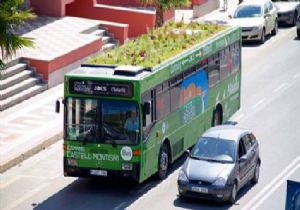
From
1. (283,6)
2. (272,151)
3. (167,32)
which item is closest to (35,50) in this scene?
(167,32)

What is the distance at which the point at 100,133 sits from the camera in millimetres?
23766

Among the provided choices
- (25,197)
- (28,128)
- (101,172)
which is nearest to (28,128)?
(28,128)

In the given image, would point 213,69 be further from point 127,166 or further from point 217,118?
point 127,166

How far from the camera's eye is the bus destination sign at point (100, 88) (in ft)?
76.8

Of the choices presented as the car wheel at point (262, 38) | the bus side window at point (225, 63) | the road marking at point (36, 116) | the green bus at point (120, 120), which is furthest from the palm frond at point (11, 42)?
the car wheel at point (262, 38)

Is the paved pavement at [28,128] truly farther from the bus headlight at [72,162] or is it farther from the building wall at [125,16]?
the building wall at [125,16]

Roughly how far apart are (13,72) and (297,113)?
31.9ft

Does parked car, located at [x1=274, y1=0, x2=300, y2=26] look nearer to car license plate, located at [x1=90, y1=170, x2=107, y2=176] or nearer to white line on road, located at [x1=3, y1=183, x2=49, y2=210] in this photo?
white line on road, located at [x1=3, y1=183, x2=49, y2=210]

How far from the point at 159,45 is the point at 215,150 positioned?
4480mm

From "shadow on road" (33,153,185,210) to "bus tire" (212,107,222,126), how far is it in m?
4.23

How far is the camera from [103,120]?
23.7m

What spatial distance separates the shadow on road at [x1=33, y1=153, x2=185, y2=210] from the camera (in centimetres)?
2345

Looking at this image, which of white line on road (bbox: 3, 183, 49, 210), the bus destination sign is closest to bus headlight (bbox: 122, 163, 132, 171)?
the bus destination sign

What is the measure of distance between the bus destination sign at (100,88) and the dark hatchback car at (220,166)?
2351 mm
